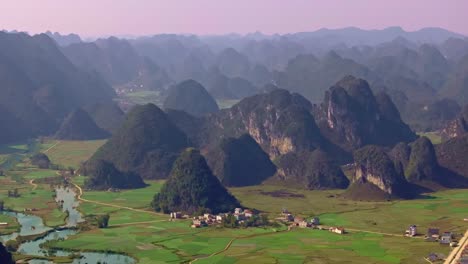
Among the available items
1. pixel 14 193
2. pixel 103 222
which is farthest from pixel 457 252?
pixel 14 193

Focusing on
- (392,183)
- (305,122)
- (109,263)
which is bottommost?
(109,263)

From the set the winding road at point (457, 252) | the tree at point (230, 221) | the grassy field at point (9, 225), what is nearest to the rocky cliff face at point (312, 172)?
the tree at point (230, 221)

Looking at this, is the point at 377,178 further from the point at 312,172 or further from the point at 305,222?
the point at 305,222

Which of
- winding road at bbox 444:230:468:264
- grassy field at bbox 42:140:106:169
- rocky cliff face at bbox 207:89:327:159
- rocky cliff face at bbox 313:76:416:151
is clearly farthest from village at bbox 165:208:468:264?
rocky cliff face at bbox 313:76:416:151

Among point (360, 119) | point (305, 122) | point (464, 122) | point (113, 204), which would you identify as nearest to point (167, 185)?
point (113, 204)

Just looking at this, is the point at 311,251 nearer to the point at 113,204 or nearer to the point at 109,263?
the point at 109,263

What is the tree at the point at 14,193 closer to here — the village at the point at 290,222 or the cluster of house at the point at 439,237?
the village at the point at 290,222
